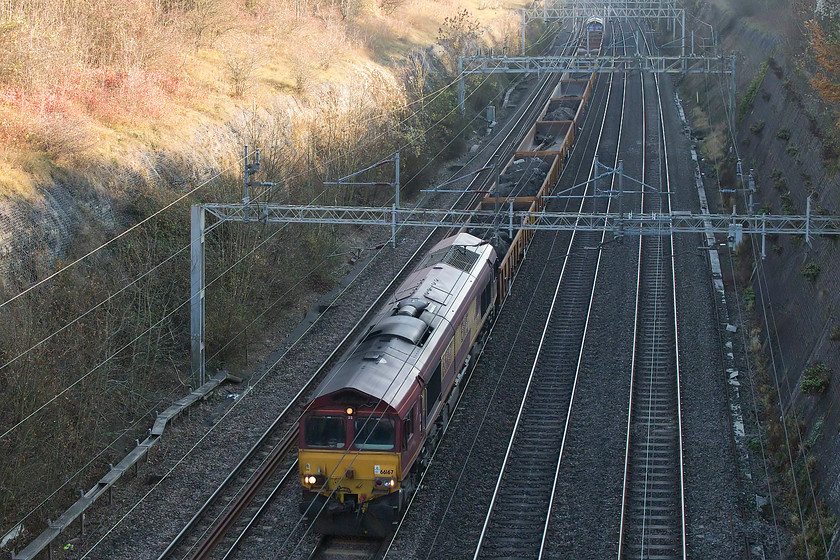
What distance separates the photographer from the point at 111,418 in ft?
61.2

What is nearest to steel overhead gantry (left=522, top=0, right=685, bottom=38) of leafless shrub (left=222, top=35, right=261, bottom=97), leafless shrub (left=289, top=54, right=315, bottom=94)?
A: leafless shrub (left=289, top=54, right=315, bottom=94)

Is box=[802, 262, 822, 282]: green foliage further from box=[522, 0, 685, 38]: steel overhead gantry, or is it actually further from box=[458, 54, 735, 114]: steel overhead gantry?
box=[522, 0, 685, 38]: steel overhead gantry

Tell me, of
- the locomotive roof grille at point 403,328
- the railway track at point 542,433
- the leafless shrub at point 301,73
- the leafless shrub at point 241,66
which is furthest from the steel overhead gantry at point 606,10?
the locomotive roof grille at point 403,328

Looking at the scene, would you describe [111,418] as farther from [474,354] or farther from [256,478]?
[474,354]

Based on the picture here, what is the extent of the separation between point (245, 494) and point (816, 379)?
38.0ft

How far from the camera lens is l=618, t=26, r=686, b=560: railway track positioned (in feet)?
51.7

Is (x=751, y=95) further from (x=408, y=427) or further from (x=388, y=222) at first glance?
(x=408, y=427)

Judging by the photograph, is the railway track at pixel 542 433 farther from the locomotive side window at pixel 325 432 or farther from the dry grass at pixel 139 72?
the dry grass at pixel 139 72

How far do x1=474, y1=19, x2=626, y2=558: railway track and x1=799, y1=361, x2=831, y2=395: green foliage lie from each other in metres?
4.92

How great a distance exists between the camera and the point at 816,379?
60.4 feet

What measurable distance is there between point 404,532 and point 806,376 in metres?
9.11

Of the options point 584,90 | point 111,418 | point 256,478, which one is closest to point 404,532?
point 256,478

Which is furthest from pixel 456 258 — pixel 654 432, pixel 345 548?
pixel 345 548

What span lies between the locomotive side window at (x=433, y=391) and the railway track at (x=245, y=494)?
121 inches
